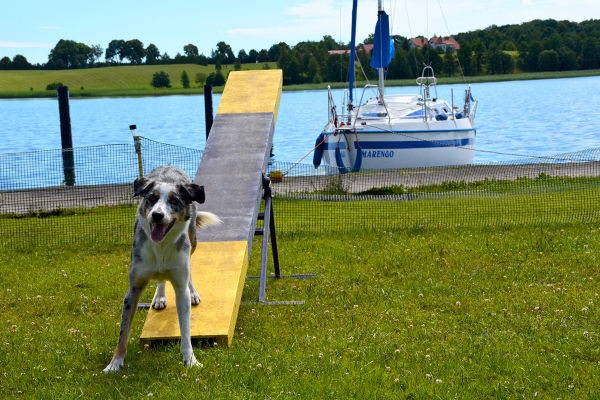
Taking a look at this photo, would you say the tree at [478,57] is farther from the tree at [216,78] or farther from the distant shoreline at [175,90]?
the tree at [216,78]

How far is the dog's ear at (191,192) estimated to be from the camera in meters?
6.12

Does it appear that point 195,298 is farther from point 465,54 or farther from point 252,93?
point 465,54

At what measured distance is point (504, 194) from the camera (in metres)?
17.7

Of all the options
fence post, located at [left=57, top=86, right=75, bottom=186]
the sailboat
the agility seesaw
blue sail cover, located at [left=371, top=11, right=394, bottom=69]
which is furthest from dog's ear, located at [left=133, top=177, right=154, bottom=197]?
blue sail cover, located at [left=371, top=11, right=394, bottom=69]

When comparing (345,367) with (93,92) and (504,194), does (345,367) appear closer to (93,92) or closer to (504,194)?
(504,194)

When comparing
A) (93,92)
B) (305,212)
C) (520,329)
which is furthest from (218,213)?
(93,92)

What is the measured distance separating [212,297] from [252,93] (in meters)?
4.88

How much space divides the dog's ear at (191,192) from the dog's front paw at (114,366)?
5.78 feet

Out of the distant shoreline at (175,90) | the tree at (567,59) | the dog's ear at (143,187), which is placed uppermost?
the tree at (567,59)

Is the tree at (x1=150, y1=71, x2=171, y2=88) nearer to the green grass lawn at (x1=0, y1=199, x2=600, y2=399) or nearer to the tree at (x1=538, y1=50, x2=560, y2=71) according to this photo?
the tree at (x1=538, y1=50, x2=560, y2=71)

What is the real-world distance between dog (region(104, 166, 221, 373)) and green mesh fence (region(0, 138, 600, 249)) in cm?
587

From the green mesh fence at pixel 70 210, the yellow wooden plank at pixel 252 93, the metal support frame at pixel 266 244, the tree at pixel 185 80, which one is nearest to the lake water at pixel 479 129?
the green mesh fence at pixel 70 210

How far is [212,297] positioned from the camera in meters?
7.72

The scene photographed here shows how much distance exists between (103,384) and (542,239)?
8.06 meters
